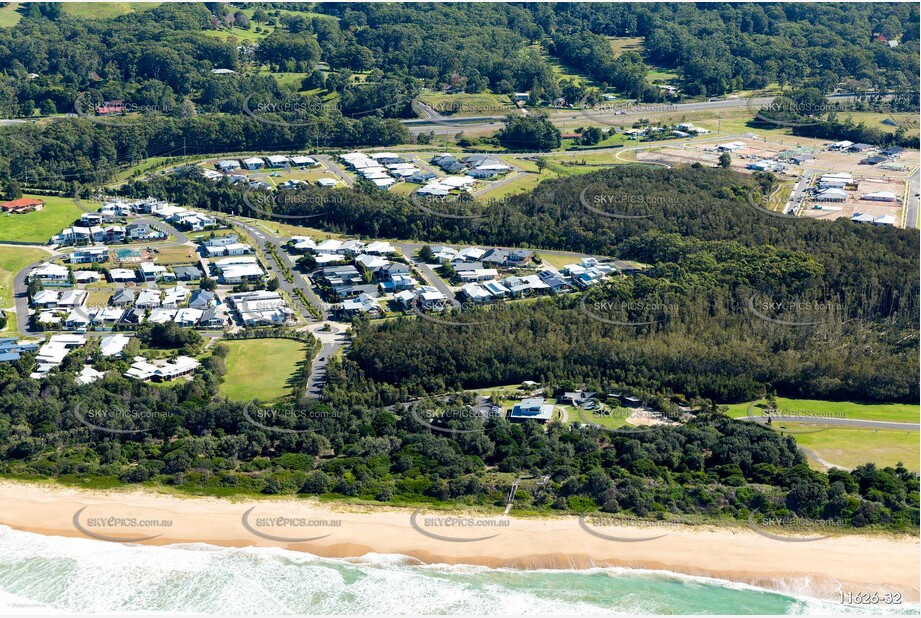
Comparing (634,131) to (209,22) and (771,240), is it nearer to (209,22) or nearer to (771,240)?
(771,240)

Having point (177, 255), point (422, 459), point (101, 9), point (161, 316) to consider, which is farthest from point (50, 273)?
point (101, 9)

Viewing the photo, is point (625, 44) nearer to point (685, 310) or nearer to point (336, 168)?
point (336, 168)

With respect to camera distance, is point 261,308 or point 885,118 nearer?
point 261,308

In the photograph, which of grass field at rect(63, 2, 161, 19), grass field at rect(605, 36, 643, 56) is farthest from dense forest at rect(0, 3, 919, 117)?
grass field at rect(63, 2, 161, 19)

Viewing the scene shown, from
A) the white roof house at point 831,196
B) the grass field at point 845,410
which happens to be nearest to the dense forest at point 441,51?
the white roof house at point 831,196

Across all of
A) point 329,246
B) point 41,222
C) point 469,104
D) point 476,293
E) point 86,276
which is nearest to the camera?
point 476,293

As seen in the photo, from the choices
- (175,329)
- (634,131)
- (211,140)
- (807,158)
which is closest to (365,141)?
(211,140)
